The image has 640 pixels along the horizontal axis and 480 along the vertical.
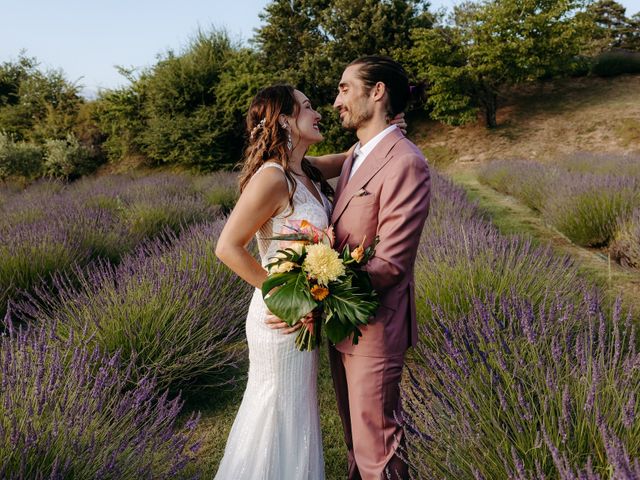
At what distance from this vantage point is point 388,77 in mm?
1949

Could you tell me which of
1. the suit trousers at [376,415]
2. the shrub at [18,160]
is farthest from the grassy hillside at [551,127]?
the suit trousers at [376,415]

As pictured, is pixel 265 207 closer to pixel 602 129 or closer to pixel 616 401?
pixel 616 401

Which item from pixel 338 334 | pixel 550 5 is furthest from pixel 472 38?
pixel 338 334

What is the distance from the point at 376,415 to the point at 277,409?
0.47m

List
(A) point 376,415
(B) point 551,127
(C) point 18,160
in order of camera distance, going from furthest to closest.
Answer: (B) point 551,127 < (C) point 18,160 < (A) point 376,415

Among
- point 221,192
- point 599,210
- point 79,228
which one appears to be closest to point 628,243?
point 599,210

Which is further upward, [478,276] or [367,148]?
[367,148]

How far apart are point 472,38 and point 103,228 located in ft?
63.6

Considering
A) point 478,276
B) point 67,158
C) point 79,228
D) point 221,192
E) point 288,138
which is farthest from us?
point 67,158

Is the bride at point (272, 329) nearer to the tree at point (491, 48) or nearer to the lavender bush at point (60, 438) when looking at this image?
the lavender bush at point (60, 438)

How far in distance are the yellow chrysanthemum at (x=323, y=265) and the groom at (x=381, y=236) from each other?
17 cm

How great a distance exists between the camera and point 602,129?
1847 cm

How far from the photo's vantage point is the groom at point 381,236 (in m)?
1.69

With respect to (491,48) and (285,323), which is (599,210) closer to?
(285,323)
